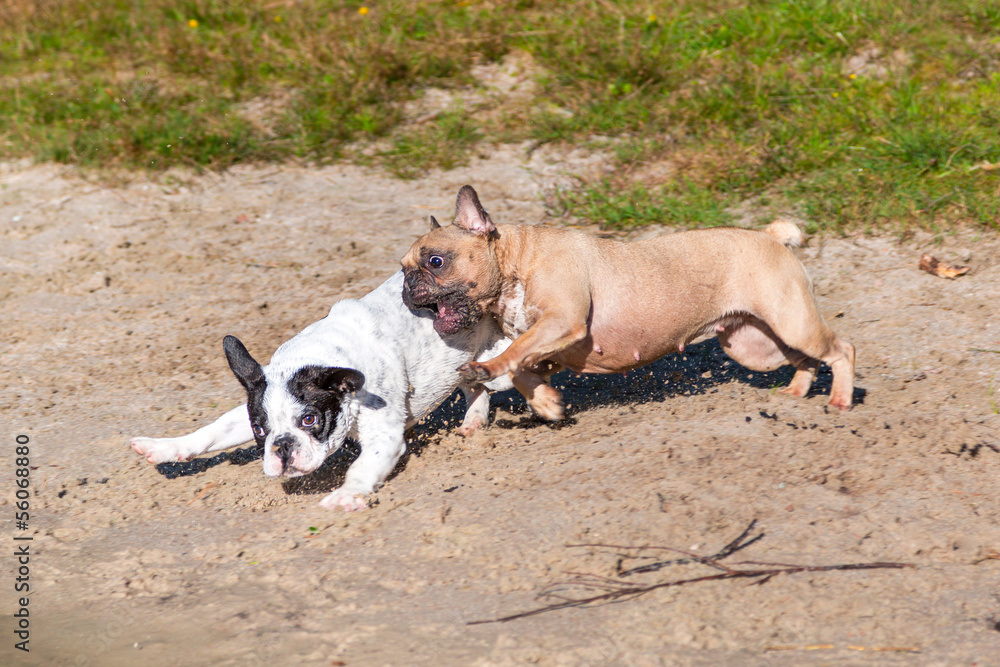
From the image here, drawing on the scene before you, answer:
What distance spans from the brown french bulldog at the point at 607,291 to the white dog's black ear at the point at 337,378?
1.80 feet

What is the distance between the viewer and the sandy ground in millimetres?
3523

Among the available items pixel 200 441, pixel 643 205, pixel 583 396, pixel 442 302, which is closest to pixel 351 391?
pixel 442 302

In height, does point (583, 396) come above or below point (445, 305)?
below

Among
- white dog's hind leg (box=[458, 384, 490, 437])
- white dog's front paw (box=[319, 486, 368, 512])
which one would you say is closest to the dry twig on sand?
white dog's front paw (box=[319, 486, 368, 512])

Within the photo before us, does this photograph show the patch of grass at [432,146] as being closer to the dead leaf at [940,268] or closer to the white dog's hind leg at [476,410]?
the white dog's hind leg at [476,410]

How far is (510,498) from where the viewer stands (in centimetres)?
455

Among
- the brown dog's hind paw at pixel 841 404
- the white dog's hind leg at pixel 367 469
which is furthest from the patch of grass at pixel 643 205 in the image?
the white dog's hind leg at pixel 367 469

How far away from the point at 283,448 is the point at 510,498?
1101 millimetres

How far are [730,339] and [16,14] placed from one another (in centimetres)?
1080

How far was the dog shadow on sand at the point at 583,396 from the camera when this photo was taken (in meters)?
5.29

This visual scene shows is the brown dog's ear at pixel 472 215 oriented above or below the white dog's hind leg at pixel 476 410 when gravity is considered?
above

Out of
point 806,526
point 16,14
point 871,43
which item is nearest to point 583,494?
point 806,526

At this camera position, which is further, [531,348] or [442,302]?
[442,302]

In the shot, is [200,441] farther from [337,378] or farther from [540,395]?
[540,395]
